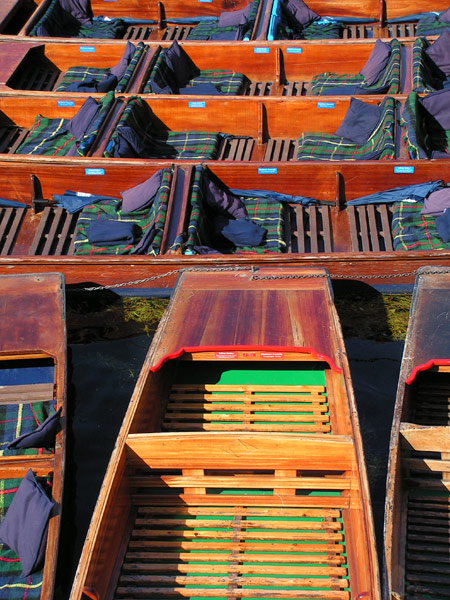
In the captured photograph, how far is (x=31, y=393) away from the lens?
6957 millimetres

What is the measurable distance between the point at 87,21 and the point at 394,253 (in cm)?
865

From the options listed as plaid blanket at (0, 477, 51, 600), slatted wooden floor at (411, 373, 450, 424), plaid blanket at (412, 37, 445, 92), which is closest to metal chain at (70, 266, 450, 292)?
slatted wooden floor at (411, 373, 450, 424)

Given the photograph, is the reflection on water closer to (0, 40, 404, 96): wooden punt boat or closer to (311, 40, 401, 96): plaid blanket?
(311, 40, 401, 96): plaid blanket

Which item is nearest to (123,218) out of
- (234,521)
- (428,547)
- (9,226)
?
(9,226)

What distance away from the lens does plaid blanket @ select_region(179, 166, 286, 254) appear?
8352 mm

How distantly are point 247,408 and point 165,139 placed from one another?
201 inches

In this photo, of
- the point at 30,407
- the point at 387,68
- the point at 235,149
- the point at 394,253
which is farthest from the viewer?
the point at 387,68

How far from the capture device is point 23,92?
1088 cm

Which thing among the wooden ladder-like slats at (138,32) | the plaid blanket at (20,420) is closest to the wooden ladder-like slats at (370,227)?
the plaid blanket at (20,420)

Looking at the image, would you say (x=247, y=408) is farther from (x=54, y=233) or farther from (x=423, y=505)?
(x=54, y=233)

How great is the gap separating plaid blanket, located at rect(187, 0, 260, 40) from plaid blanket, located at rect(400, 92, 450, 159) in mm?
3820

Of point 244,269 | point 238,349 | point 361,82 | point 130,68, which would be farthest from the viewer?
point 361,82

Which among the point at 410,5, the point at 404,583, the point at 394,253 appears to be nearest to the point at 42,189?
the point at 394,253

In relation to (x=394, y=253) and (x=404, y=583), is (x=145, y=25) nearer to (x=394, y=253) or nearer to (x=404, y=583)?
(x=394, y=253)
